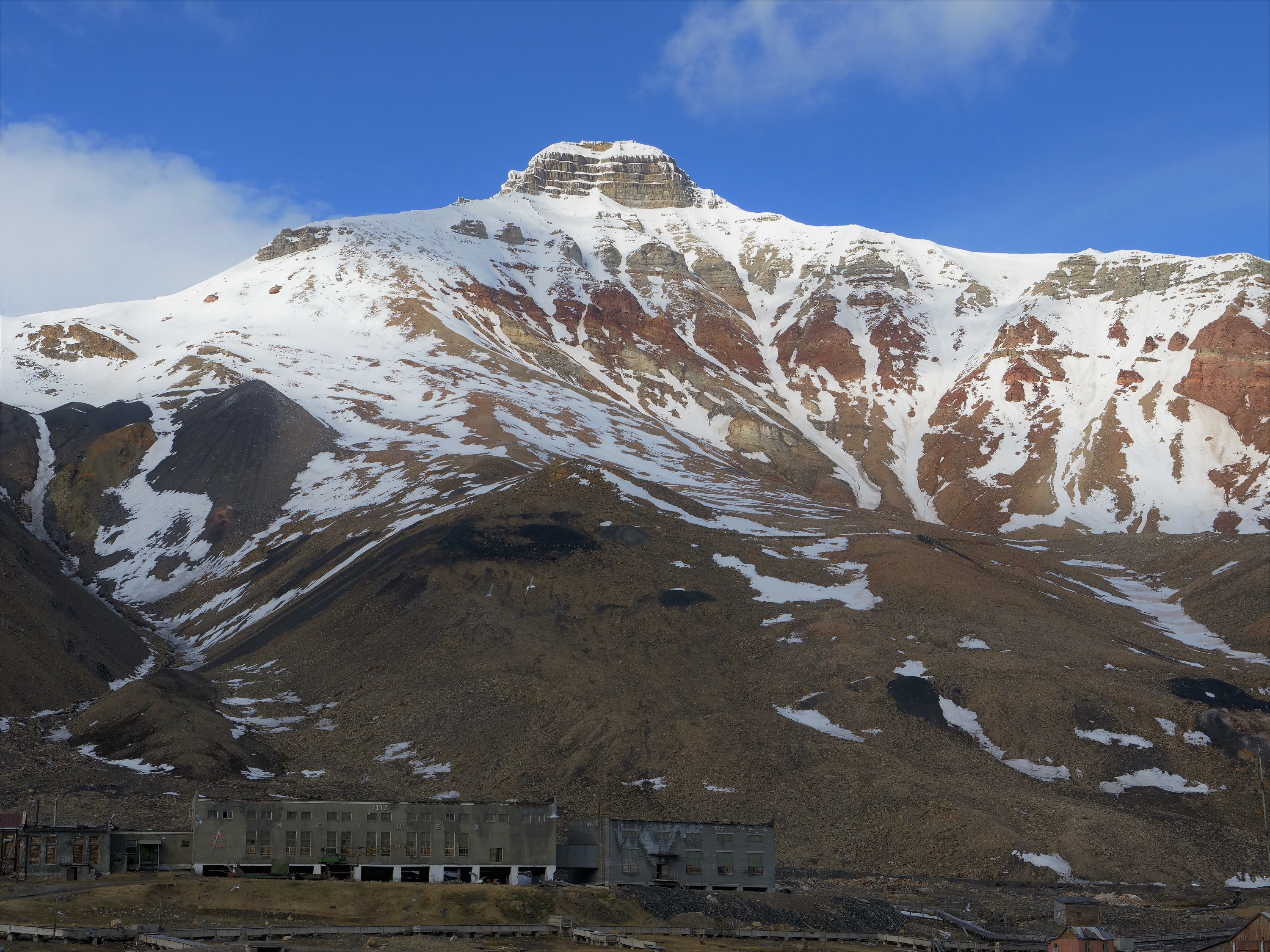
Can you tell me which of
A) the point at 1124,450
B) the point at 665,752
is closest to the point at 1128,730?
the point at 665,752

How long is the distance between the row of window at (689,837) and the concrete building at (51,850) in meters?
22.1

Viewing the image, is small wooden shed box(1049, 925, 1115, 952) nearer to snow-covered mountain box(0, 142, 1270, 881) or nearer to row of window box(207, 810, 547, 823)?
snow-covered mountain box(0, 142, 1270, 881)

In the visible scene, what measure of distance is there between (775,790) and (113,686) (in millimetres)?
50114

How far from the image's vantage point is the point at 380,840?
56.7 m

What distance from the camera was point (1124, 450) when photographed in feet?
585

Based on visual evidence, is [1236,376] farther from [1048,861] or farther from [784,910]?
[784,910]

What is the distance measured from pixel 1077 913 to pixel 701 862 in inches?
651

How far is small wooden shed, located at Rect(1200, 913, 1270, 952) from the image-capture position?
138 ft

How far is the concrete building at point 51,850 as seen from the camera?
52.1 metres

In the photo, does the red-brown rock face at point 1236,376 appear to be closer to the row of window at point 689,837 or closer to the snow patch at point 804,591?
the snow patch at point 804,591

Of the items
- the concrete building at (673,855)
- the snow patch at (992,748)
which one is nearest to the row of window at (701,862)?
the concrete building at (673,855)

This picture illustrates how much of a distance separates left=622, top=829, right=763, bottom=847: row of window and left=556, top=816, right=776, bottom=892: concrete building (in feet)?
0.06

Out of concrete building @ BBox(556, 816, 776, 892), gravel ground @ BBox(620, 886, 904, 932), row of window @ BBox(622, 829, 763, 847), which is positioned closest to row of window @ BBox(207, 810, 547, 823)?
concrete building @ BBox(556, 816, 776, 892)

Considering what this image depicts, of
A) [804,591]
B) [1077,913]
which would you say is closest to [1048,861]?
[1077,913]
